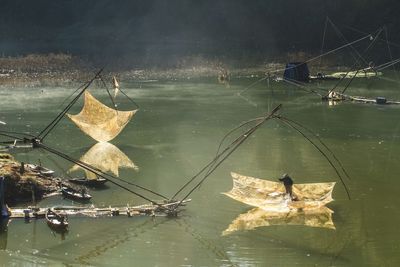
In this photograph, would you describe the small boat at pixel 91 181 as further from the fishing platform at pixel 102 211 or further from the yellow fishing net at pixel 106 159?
the fishing platform at pixel 102 211

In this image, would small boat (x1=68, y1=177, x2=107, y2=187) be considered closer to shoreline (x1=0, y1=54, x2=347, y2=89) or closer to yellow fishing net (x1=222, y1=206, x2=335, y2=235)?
yellow fishing net (x1=222, y1=206, x2=335, y2=235)

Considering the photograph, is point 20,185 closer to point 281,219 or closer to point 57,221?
point 57,221

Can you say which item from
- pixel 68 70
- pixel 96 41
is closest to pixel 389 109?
pixel 68 70

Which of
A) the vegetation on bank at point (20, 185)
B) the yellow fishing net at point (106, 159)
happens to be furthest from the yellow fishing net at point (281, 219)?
the yellow fishing net at point (106, 159)

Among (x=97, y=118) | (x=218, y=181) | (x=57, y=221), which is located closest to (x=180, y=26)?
(x=97, y=118)

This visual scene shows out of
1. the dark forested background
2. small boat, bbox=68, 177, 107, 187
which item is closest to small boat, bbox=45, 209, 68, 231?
small boat, bbox=68, 177, 107, 187

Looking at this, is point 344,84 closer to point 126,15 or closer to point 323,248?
point 323,248

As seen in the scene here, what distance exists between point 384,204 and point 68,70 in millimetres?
42374

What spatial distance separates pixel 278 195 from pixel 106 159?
810cm

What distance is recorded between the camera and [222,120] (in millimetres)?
29109

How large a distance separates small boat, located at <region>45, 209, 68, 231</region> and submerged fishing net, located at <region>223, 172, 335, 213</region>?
4.11 meters

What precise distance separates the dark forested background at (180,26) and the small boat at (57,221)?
46.8 meters

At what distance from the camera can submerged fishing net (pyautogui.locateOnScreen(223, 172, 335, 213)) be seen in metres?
14.9

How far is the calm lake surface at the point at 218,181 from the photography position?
1255cm
